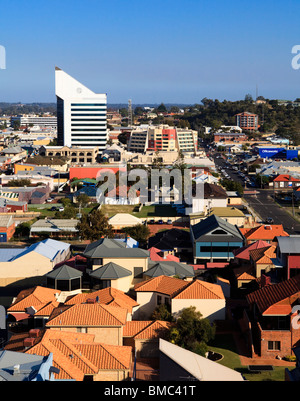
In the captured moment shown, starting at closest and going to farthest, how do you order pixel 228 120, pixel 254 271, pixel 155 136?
pixel 254 271, pixel 155 136, pixel 228 120

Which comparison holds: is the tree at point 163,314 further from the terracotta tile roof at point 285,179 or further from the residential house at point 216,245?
the terracotta tile roof at point 285,179

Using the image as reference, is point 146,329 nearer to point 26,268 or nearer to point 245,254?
point 26,268

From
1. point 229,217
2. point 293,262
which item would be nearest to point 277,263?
point 293,262

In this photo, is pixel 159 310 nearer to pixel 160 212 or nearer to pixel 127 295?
pixel 127 295

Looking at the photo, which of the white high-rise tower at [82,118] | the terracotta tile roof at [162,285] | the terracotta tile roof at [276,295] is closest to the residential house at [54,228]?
the terracotta tile roof at [162,285]
